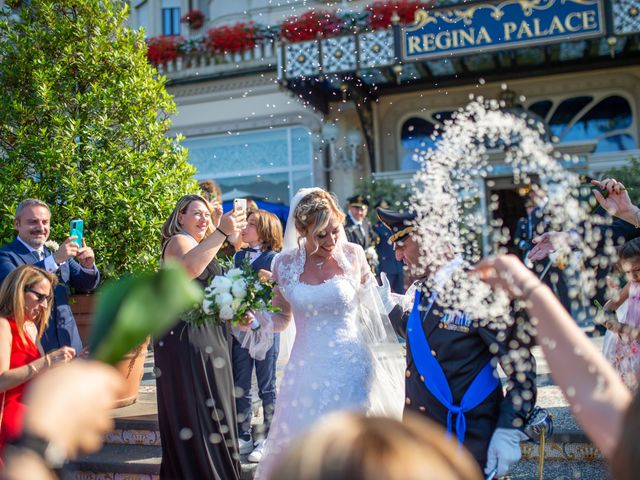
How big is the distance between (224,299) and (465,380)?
4.54ft

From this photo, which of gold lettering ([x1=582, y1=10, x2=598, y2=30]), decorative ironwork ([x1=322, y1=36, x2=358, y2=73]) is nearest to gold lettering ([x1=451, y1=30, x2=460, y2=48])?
decorative ironwork ([x1=322, y1=36, x2=358, y2=73])

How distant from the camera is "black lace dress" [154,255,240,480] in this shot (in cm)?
361

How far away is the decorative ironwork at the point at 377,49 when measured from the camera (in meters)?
11.4

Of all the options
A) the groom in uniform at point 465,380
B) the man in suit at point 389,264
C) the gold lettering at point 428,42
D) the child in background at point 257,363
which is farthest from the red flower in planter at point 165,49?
the groom in uniform at point 465,380

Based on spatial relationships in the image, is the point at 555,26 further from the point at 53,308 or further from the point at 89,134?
the point at 53,308

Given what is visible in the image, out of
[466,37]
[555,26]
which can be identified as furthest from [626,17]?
[466,37]

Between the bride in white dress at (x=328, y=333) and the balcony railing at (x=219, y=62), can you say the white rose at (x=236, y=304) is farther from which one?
the balcony railing at (x=219, y=62)

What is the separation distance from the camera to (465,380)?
2648 mm

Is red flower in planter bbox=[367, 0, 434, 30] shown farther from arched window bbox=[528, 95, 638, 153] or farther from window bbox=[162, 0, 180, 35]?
window bbox=[162, 0, 180, 35]

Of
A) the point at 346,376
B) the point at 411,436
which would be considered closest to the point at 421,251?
the point at 346,376

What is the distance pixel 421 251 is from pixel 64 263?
3396mm

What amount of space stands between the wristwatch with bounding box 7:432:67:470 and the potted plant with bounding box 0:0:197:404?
4935mm

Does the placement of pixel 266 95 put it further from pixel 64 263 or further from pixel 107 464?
pixel 107 464

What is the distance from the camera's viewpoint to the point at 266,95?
14.1 metres
